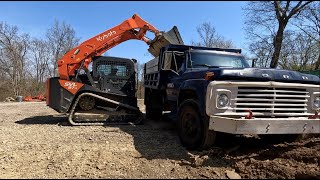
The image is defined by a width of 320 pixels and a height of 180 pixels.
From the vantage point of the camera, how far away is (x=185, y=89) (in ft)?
23.5

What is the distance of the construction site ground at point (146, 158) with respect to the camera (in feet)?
17.1

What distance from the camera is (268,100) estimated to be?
19.9ft

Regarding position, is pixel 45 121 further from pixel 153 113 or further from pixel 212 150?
pixel 212 150

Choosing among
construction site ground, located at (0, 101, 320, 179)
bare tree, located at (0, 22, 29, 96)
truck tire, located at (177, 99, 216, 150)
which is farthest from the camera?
bare tree, located at (0, 22, 29, 96)

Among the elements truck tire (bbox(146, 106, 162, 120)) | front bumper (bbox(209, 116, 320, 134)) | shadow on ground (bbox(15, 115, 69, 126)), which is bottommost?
shadow on ground (bbox(15, 115, 69, 126))

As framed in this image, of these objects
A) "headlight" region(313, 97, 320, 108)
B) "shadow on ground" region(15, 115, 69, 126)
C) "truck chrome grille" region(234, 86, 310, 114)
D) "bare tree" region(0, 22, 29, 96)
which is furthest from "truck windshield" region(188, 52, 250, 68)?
"bare tree" region(0, 22, 29, 96)

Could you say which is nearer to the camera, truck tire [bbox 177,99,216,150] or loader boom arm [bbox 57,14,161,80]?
truck tire [bbox 177,99,216,150]

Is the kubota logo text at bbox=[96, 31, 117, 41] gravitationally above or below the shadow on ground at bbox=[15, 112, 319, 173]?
above

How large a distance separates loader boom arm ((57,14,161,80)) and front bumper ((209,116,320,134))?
596 centimetres

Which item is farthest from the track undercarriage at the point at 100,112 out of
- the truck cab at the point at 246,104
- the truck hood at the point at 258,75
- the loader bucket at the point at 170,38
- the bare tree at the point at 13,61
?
the bare tree at the point at 13,61

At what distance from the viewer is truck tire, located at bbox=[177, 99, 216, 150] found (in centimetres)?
625

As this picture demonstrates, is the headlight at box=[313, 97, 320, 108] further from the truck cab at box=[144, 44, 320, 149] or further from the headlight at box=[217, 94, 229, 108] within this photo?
the headlight at box=[217, 94, 229, 108]

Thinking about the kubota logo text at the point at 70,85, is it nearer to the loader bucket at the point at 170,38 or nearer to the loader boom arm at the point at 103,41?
the loader boom arm at the point at 103,41

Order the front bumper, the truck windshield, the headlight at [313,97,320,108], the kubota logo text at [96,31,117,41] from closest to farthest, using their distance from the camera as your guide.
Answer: the front bumper
the headlight at [313,97,320,108]
the truck windshield
the kubota logo text at [96,31,117,41]
